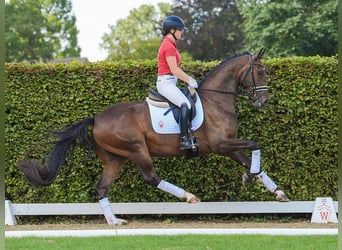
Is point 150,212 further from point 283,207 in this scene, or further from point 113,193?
point 283,207

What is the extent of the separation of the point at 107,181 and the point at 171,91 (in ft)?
5.21

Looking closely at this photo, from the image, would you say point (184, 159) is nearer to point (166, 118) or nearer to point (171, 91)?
point (166, 118)

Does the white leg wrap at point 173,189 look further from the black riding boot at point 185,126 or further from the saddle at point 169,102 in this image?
the saddle at point 169,102

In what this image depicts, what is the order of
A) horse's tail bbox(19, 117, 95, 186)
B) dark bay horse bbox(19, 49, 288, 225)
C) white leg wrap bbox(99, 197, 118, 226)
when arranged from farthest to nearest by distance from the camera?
1. white leg wrap bbox(99, 197, 118, 226)
2. horse's tail bbox(19, 117, 95, 186)
3. dark bay horse bbox(19, 49, 288, 225)

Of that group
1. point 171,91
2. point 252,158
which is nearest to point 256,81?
point 252,158

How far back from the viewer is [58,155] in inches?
297

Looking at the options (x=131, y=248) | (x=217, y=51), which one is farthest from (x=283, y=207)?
(x=217, y=51)

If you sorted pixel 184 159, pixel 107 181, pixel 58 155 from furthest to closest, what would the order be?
pixel 184 159 < pixel 107 181 < pixel 58 155

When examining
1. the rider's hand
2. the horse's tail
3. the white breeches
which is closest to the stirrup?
the white breeches

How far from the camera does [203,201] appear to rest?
8641 millimetres

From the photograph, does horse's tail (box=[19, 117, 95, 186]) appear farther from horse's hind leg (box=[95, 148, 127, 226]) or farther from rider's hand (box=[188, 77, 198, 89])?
rider's hand (box=[188, 77, 198, 89])

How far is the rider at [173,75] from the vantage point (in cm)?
698

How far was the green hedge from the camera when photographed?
834 cm

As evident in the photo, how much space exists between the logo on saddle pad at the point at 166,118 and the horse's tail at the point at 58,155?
2.92 feet
